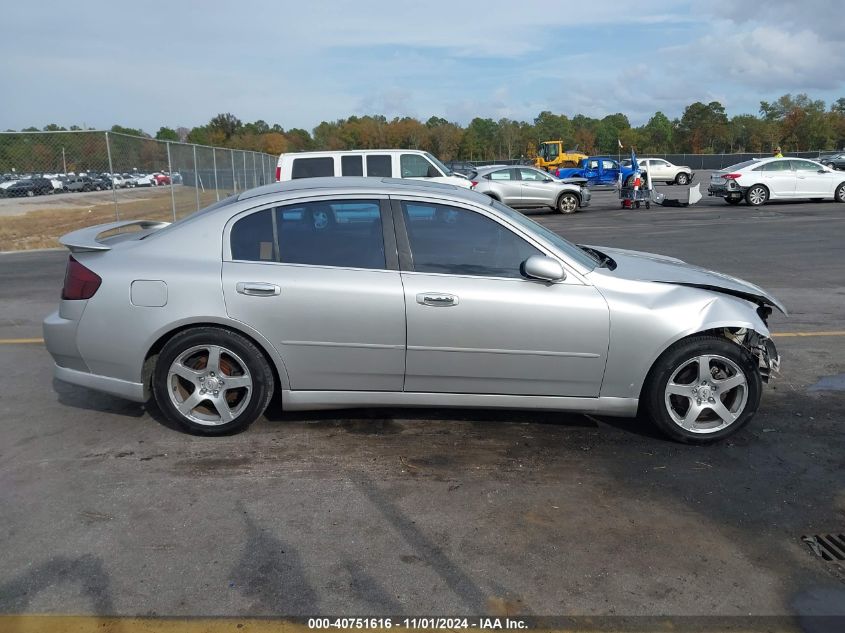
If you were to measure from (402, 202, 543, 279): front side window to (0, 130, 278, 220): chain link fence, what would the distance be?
44.9 feet

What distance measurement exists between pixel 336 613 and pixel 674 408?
2599 mm

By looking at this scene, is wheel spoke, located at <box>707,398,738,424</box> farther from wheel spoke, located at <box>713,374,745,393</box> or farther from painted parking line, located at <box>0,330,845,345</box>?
painted parking line, located at <box>0,330,845,345</box>

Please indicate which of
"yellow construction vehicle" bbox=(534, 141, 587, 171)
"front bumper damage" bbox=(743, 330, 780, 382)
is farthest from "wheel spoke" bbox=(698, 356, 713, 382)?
"yellow construction vehicle" bbox=(534, 141, 587, 171)

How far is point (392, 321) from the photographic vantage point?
4367 millimetres

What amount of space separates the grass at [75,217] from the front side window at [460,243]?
1524cm

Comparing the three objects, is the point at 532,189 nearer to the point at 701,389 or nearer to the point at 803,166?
the point at 803,166

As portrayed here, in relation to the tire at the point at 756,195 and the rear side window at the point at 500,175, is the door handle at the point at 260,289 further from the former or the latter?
the tire at the point at 756,195

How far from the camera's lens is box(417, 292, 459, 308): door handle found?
14.2ft

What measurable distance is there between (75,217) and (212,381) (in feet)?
62.6

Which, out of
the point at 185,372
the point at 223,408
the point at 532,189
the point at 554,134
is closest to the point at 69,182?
→ the point at 532,189

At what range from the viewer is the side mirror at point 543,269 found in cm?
432

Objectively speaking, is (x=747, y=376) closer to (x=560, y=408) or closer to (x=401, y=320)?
(x=560, y=408)

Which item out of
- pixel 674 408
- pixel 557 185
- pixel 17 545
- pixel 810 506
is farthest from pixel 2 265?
pixel 557 185

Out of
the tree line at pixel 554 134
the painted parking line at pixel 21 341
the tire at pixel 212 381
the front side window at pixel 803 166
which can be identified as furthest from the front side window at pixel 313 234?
the tree line at pixel 554 134
